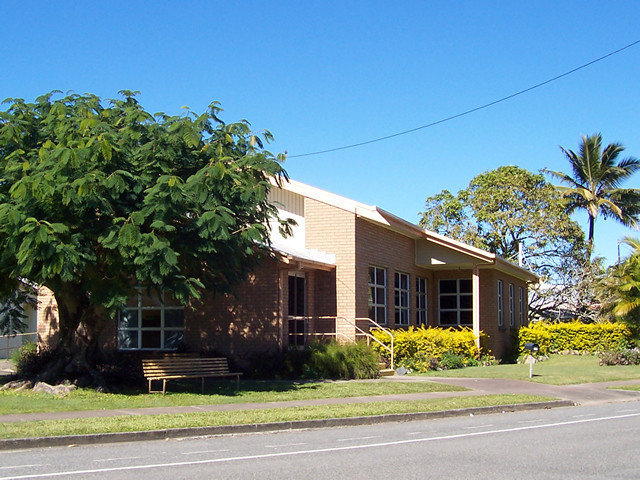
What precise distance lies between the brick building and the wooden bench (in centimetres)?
168

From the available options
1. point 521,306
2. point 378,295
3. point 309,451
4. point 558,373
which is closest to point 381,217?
point 378,295

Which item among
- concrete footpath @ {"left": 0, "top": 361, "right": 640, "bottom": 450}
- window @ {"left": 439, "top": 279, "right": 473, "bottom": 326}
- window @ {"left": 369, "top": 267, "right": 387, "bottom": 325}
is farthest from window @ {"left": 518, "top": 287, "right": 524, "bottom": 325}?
concrete footpath @ {"left": 0, "top": 361, "right": 640, "bottom": 450}

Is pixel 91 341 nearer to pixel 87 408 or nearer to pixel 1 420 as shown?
pixel 87 408

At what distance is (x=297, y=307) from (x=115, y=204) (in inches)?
345

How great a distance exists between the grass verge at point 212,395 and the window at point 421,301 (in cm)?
958

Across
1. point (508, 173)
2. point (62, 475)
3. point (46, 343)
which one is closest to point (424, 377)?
point (46, 343)

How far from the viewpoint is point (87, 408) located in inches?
556

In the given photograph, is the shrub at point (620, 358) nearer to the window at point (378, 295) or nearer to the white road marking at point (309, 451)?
the window at point (378, 295)

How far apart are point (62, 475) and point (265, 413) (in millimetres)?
5536

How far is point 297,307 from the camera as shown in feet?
75.0

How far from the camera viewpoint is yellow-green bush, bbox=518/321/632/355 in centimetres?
3134

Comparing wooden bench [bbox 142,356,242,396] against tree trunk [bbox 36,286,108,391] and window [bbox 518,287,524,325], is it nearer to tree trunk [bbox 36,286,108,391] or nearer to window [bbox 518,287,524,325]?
tree trunk [bbox 36,286,108,391]

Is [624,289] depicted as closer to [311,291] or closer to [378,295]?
[378,295]

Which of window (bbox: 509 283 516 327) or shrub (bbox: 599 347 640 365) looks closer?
shrub (bbox: 599 347 640 365)
